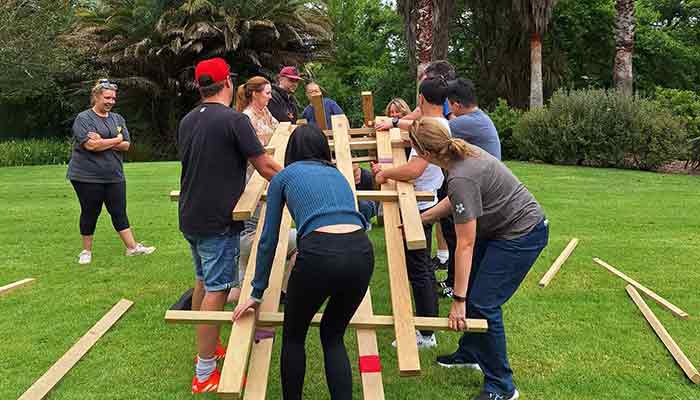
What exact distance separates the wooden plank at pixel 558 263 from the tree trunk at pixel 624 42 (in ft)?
41.3

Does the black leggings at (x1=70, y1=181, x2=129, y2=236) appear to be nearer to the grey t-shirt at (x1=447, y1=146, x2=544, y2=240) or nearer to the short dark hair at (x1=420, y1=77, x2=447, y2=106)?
the short dark hair at (x1=420, y1=77, x2=447, y2=106)

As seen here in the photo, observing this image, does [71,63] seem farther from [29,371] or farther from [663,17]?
[663,17]

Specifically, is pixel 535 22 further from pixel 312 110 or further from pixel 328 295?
pixel 328 295

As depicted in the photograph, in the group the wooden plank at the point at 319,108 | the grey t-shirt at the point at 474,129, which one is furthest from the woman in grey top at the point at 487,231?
the wooden plank at the point at 319,108

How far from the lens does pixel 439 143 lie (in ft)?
10.9

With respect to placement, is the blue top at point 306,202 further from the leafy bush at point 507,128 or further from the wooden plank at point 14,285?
the leafy bush at point 507,128

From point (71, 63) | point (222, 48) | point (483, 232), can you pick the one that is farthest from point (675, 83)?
point (483, 232)

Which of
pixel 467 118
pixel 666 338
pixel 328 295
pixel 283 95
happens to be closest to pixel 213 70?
pixel 328 295

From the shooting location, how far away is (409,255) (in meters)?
4.39

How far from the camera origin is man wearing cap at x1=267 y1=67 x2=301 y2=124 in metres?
6.19

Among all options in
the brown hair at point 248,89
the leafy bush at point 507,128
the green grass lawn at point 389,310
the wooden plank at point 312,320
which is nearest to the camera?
the wooden plank at point 312,320

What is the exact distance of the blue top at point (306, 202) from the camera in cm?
285

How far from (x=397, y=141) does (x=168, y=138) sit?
73.0 feet

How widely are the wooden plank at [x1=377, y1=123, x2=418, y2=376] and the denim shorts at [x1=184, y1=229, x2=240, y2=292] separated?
101cm
